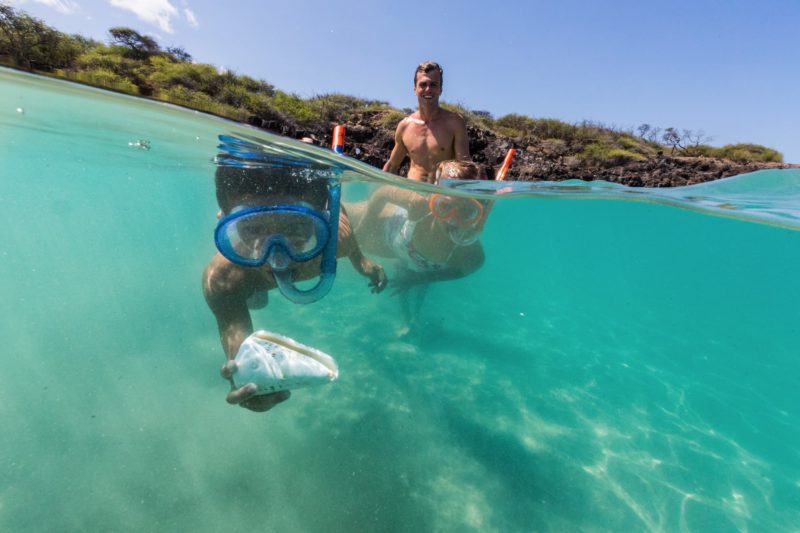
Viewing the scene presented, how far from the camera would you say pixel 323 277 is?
144 inches

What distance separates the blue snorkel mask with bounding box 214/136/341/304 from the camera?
362 centimetres

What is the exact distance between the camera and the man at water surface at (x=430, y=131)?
6707 mm

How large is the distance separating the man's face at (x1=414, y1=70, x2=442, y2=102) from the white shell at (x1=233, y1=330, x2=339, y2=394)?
5.49 meters

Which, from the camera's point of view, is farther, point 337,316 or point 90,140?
point 337,316

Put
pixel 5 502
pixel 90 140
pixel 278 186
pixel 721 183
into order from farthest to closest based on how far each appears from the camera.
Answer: pixel 721 183, pixel 90 140, pixel 278 186, pixel 5 502

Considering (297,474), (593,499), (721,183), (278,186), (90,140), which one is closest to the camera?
(297,474)

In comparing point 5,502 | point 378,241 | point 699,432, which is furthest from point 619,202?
point 5,502

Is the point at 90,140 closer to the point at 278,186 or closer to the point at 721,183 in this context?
the point at 278,186

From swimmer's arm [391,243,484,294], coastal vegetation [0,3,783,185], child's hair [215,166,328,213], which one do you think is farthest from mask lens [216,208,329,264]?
coastal vegetation [0,3,783,185]

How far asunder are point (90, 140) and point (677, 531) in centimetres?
1371

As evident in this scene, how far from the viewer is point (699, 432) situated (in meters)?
6.79

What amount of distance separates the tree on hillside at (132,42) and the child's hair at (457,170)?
18.4 metres

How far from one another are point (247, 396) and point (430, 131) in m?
5.93

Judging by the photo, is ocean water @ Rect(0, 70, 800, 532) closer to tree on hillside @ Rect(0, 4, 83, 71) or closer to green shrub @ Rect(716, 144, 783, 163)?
tree on hillside @ Rect(0, 4, 83, 71)
